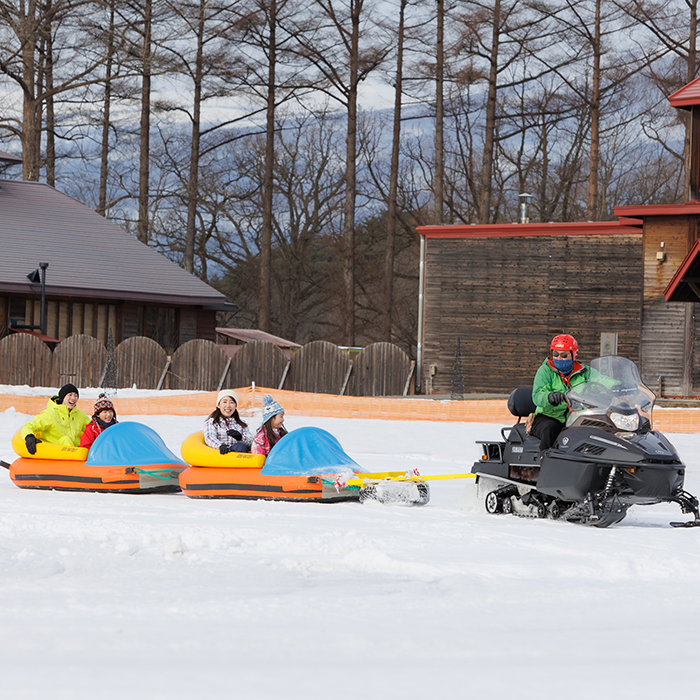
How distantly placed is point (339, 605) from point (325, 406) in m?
14.5

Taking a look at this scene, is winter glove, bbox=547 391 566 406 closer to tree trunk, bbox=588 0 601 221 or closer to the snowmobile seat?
the snowmobile seat

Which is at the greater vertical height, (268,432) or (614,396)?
(614,396)

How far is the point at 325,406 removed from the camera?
19516mm

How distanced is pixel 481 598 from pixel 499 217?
128 ft

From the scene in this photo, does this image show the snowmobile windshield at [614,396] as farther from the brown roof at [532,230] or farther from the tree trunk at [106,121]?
the tree trunk at [106,121]

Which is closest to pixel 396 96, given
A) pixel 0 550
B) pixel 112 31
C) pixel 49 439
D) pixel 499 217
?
pixel 499 217

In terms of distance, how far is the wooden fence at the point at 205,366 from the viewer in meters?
26.7

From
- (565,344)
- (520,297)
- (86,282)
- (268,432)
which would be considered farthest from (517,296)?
(565,344)

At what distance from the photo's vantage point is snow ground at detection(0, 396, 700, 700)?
382cm

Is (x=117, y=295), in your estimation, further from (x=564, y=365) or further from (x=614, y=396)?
(x=614, y=396)

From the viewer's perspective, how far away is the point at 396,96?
138 feet

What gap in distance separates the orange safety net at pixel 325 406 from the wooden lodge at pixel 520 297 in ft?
26.6

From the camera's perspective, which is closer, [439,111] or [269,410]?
[269,410]

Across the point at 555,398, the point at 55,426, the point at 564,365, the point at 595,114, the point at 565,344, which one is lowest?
the point at 55,426
